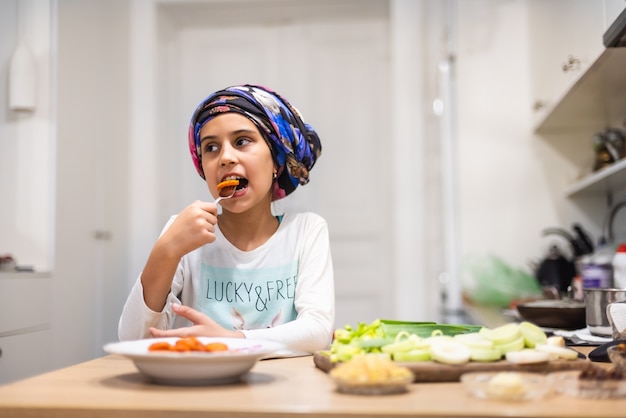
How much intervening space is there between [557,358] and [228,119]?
80 cm

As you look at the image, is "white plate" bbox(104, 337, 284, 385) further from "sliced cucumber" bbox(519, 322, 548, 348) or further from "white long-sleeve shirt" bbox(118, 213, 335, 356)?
"white long-sleeve shirt" bbox(118, 213, 335, 356)

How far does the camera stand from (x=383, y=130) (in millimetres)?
4062

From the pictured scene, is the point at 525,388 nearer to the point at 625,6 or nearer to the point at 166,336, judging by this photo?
the point at 166,336

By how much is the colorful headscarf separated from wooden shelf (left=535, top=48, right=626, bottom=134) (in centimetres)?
84

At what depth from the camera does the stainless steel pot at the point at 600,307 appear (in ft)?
4.54

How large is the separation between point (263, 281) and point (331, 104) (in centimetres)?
276

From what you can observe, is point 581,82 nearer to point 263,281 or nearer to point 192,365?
point 263,281

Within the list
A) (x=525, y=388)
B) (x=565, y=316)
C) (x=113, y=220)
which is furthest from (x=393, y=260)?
(x=525, y=388)

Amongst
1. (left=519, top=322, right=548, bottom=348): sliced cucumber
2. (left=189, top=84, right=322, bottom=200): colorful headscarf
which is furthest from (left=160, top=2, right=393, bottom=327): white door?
(left=519, top=322, right=548, bottom=348): sliced cucumber

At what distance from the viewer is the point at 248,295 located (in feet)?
4.71

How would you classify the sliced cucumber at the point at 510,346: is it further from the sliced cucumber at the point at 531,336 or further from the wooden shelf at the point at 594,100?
the wooden shelf at the point at 594,100

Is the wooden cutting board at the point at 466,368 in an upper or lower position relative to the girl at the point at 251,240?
lower

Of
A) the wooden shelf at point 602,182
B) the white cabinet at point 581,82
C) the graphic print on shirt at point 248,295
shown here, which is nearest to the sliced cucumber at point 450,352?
the graphic print on shirt at point 248,295

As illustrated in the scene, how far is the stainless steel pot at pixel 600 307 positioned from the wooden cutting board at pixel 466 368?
0.51 m
